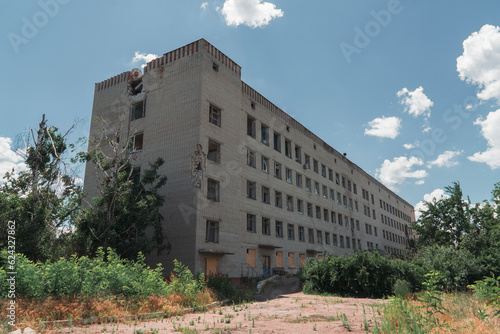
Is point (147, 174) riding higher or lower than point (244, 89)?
lower

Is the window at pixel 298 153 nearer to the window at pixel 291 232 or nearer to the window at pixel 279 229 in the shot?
the window at pixel 291 232

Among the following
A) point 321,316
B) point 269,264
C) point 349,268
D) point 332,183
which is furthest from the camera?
point 332,183

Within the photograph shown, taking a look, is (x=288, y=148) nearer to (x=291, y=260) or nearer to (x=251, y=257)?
(x=291, y=260)

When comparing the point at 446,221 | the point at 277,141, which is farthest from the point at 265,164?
the point at 446,221

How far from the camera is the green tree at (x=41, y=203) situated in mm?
17312

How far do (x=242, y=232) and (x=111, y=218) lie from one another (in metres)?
10.5

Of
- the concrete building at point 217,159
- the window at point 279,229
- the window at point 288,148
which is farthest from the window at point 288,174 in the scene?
the window at point 279,229

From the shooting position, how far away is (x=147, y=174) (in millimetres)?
20812

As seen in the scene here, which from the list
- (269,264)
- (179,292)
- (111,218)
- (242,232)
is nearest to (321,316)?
(179,292)

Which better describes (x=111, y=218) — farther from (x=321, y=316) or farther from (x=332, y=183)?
(x=332, y=183)

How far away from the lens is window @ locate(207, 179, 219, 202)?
2498 cm

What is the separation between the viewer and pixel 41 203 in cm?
1838

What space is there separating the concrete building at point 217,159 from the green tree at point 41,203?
4.78 meters

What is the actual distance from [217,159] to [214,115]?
→ 3.56 meters
